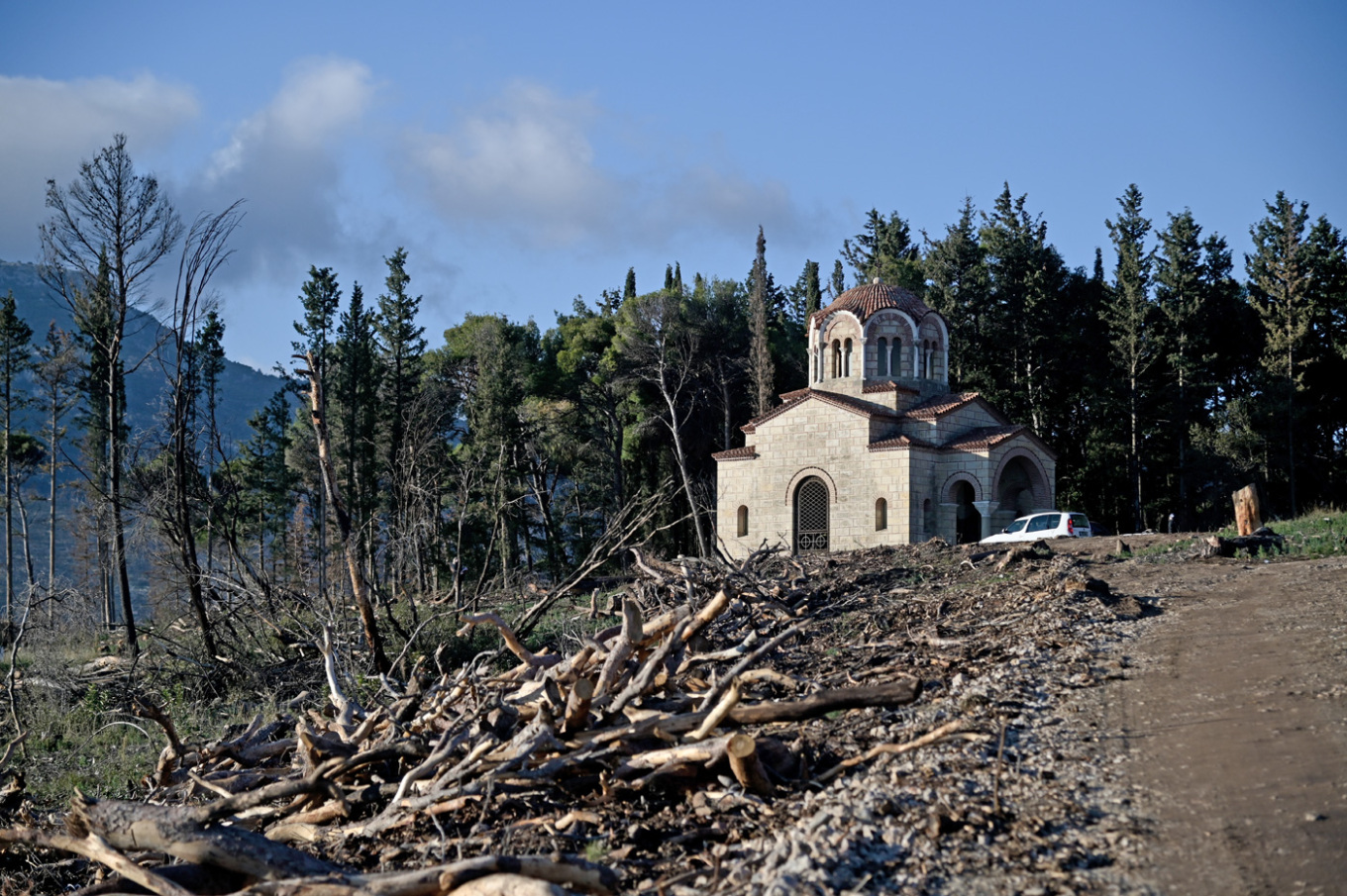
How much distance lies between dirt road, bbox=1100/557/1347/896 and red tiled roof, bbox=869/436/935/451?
1541cm

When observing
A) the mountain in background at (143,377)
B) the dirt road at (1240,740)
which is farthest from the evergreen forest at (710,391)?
the mountain in background at (143,377)

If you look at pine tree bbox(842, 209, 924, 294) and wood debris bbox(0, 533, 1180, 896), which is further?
pine tree bbox(842, 209, 924, 294)

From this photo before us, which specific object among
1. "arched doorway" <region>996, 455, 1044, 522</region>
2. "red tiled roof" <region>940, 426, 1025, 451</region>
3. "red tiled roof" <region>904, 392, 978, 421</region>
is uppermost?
"red tiled roof" <region>904, 392, 978, 421</region>

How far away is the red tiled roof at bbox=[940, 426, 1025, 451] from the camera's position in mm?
24922

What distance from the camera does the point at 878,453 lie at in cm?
2517

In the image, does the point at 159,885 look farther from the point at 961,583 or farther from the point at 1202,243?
the point at 1202,243

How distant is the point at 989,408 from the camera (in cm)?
2752

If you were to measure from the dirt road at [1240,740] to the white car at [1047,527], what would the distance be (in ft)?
38.5

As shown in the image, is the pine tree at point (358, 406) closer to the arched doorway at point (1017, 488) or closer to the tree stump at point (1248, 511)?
the arched doorway at point (1017, 488)

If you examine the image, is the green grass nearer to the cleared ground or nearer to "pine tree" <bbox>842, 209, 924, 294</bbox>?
the cleared ground

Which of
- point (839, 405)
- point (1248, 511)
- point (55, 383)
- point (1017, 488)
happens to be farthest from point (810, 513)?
point (55, 383)

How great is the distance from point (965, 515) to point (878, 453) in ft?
9.24

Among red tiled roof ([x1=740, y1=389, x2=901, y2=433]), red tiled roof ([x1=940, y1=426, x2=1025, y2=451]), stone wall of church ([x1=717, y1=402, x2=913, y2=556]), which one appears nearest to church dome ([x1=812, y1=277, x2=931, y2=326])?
red tiled roof ([x1=740, y1=389, x2=901, y2=433])

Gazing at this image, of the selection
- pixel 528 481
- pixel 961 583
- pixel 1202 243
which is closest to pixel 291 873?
pixel 961 583
